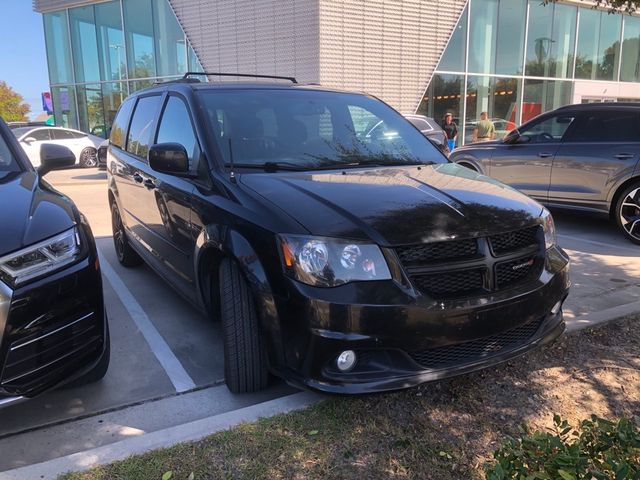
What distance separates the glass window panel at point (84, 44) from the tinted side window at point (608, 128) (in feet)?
61.1

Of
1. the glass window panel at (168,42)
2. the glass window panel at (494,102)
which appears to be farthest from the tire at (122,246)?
the glass window panel at (494,102)

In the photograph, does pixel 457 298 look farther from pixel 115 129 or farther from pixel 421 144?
pixel 115 129

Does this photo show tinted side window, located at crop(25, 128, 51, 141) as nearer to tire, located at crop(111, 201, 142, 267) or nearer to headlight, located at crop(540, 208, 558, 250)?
tire, located at crop(111, 201, 142, 267)

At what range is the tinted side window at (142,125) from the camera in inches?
178

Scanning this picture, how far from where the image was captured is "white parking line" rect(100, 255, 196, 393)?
10.8 ft

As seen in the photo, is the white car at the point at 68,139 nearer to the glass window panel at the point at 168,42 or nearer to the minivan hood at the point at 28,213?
the glass window panel at the point at 168,42

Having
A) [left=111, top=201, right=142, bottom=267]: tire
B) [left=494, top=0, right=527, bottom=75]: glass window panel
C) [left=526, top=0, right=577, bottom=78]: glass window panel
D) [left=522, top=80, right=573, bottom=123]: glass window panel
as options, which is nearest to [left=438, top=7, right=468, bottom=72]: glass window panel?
[left=494, top=0, right=527, bottom=75]: glass window panel

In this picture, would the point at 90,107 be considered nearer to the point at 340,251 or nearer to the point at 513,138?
the point at 513,138

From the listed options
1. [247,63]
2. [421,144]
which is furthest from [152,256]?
[247,63]

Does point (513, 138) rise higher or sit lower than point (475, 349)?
higher

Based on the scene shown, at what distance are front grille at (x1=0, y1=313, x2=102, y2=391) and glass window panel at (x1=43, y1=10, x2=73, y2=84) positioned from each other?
2178cm

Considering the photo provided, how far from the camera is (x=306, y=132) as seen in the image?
3.69 m

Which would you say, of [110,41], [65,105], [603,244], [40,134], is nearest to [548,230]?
[603,244]

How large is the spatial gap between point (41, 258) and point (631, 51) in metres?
26.2
